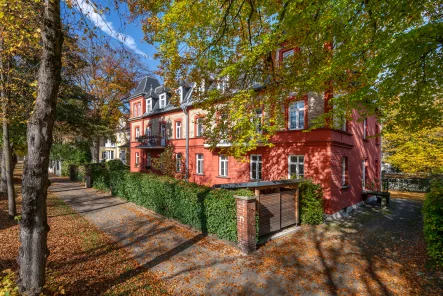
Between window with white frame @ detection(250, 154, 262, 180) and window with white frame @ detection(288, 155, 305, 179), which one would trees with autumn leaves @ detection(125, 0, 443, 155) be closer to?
window with white frame @ detection(288, 155, 305, 179)

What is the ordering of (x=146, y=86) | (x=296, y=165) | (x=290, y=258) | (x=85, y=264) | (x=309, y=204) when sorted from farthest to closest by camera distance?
(x=146, y=86)
(x=296, y=165)
(x=309, y=204)
(x=290, y=258)
(x=85, y=264)

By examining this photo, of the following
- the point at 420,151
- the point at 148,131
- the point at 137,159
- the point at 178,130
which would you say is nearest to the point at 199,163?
the point at 178,130

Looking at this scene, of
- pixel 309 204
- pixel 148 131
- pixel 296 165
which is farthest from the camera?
pixel 148 131

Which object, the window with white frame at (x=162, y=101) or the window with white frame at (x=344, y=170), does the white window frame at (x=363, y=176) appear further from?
the window with white frame at (x=162, y=101)

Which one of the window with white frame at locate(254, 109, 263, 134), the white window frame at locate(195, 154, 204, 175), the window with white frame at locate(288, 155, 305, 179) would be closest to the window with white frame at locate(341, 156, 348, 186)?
the window with white frame at locate(288, 155, 305, 179)

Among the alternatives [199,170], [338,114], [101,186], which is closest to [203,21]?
[338,114]

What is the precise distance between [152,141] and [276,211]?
16.4 metres

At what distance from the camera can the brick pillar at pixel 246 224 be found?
648 centimetres

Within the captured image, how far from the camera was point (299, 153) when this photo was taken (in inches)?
445

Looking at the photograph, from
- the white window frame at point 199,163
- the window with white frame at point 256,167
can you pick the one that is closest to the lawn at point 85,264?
the window with white frame at point 256,167

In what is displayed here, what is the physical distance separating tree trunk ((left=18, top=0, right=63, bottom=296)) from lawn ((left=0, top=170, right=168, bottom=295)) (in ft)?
1.77

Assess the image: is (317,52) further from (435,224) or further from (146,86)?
(146,86)

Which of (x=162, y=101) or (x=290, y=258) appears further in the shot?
(x=162, y=101)

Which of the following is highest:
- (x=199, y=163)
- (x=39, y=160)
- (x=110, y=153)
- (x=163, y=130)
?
(x=163, y=130)
